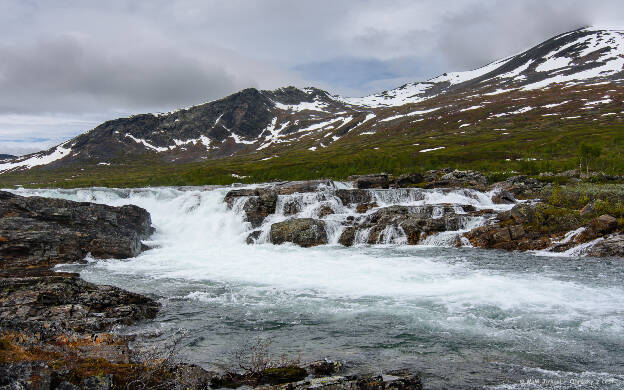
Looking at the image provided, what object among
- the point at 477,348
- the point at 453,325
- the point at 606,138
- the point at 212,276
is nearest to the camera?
the point at 477,348

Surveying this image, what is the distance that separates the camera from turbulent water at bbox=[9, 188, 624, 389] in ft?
39.3

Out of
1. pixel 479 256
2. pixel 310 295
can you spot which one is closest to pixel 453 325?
pixel 310 295

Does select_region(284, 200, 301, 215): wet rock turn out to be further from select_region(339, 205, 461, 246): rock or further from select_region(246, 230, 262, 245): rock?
select_region(339, 205, 461, 246): rock

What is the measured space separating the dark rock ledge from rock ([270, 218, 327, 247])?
13858mm

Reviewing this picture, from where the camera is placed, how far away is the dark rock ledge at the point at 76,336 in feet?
25.8

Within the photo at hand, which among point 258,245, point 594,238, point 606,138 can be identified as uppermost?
point 606,138

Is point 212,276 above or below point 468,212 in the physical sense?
below

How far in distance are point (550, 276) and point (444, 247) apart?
37.7 ft

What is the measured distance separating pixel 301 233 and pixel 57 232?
21039 mm

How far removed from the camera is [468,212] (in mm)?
39906

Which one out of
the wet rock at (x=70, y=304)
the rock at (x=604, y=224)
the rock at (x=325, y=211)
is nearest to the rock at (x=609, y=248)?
the rock at (x=604, y=224)

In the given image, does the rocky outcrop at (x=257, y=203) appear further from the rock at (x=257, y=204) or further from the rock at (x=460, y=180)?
the rock at (x=460, y=180)

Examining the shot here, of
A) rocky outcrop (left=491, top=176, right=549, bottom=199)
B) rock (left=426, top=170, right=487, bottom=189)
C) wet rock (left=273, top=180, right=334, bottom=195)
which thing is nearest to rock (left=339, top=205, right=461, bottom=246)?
wet rock (left=273, top=180, right=334, bottom=195)

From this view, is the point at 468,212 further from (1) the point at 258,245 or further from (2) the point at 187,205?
(2) the point at 187,205
